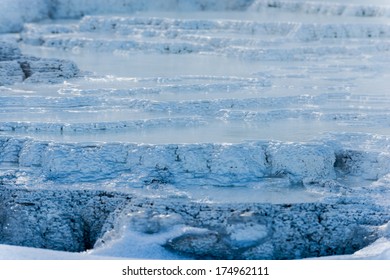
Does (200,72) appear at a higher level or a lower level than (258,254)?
higher

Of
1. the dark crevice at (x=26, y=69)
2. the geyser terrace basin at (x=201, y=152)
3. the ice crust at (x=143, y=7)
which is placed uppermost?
the ice crust at (x=143, y=7)

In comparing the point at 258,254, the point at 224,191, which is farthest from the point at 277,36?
the point at 258,254

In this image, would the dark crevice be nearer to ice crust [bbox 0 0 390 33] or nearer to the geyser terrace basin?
the geyser terrace basin

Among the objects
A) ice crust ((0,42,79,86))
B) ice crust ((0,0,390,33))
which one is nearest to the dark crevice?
ice crust ((0,42,79,86))

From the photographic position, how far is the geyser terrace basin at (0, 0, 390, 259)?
11.1ft

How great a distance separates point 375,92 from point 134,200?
7.87 ft

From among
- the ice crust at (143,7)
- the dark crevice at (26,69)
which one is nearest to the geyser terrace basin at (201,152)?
the dark crevice at (26,69)

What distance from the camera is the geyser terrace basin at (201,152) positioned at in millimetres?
3398

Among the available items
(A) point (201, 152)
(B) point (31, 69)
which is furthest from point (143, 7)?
(A) point (201, 152)

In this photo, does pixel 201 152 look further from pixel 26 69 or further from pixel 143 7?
pixel 143 7

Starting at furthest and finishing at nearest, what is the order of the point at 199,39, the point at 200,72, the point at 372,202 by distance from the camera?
Answer: the point at 199,39
the point at 200,72
the point at 372,202

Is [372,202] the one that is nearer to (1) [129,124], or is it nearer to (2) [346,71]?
(1) [129,124]

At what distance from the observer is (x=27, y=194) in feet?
12.2

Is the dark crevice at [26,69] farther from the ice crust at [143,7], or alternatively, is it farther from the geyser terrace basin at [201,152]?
the ice crust at [143,7]
